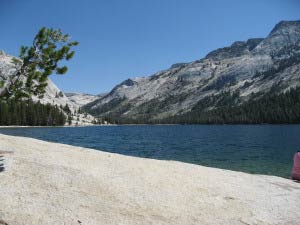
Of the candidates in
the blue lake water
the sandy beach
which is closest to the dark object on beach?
the sandy beach

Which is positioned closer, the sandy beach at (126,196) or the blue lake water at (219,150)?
the sandy beach at (126,196)


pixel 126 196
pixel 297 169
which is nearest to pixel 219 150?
pixel 297 169

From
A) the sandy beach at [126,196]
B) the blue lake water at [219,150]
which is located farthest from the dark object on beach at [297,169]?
the blue lake water at [219,150]

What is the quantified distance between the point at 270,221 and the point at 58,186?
11.7 meters

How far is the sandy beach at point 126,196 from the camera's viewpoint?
1472 cm

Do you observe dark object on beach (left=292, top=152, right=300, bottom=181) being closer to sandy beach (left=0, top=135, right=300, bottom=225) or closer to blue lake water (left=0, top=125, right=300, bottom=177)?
sandy beach (left=0, top=135, right=300, bottom=225)

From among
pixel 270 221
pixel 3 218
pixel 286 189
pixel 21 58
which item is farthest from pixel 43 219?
pixel 286 189

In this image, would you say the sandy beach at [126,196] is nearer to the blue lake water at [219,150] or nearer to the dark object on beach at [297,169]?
the dark object on beach at [297,169]

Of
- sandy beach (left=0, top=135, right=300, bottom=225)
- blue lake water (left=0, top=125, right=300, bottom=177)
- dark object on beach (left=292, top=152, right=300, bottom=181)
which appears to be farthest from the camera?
blue lake water (left=0, top=125, right=300, bottom=177)

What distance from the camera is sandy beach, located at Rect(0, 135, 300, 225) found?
14719mm

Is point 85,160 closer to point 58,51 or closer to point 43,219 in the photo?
point 58,51

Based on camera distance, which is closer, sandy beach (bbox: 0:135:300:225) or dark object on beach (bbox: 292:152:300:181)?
sandy beach (bbox: 0:135:300:225)

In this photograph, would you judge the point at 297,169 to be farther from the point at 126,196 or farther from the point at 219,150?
the point at 219,150

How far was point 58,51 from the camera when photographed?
21594mm
